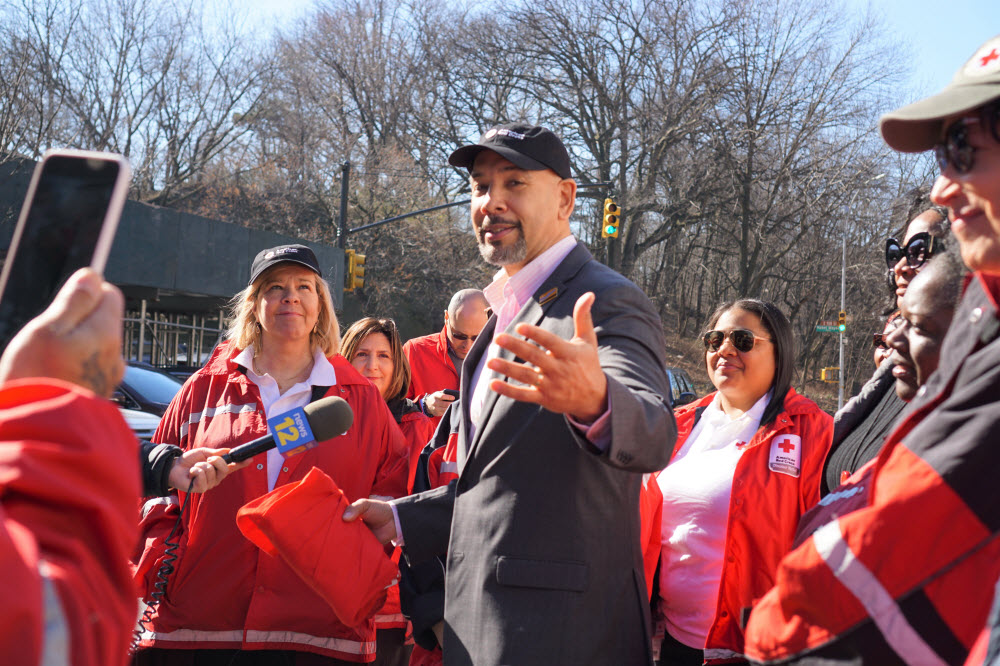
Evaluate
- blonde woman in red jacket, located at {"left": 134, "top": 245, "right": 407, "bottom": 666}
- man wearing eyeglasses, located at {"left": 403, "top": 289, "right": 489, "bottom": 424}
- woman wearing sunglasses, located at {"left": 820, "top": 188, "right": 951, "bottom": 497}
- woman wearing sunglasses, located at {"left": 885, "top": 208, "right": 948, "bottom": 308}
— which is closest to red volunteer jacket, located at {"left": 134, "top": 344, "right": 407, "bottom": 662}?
blonde woman in red jacket, located at {"left": 134, "top": 245, "right": 407, "bottom": 666}

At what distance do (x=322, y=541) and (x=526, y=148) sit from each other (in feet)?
5.03

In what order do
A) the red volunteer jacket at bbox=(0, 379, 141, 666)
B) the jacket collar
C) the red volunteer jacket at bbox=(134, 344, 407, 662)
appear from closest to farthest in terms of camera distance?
the red volunteer jacket at bbox=(0, 379, 141, 666)
the jacket collar
the red volunteer jacket at bbox=(134, 344, 407, 662)

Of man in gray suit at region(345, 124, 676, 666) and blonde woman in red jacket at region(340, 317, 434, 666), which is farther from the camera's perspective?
blonde woman in red jacket at region(340, 317, 434, 666)

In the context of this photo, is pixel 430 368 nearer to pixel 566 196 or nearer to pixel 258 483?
pixel 258 483

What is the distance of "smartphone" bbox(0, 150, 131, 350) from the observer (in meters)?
1.47

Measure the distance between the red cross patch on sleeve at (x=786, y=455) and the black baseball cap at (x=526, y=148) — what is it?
59.6 inches

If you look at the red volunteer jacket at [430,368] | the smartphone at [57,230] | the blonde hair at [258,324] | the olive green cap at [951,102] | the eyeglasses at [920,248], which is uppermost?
the olive green cap at [951,102]

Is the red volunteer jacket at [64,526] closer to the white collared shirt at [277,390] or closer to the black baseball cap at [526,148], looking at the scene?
the black baseball cap at [526,148]

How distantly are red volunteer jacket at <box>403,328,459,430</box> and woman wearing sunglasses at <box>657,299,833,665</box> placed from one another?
2.87 meters

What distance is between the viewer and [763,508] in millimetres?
3621

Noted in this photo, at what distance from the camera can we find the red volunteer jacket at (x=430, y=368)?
693 centimetres

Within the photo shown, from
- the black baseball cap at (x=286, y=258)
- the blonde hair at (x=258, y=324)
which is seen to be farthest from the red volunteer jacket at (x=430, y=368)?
the black baseball cap at (x=286, y=258)

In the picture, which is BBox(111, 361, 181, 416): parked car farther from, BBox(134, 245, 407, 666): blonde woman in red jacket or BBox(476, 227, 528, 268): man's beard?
BBox(476, 227, 528, 268): man's beard

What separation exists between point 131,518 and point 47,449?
161 millimetres
